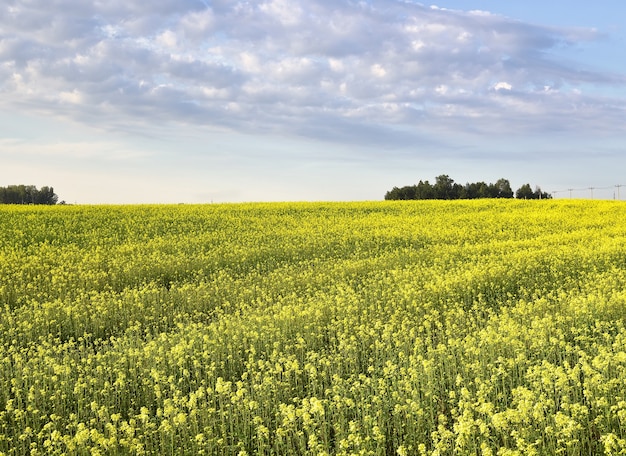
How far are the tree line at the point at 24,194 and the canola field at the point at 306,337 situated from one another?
78.6m

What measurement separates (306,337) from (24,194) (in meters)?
108

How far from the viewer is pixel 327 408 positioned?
8.15m

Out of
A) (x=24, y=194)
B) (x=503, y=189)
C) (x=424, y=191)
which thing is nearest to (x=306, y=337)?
(x=424, y=191)

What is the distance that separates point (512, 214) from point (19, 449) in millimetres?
34752

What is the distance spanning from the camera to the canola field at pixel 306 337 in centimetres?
710

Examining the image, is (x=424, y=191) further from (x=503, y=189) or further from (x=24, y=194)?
(x=24, y=194)

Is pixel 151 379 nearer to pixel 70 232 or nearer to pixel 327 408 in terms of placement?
pixel 327 408

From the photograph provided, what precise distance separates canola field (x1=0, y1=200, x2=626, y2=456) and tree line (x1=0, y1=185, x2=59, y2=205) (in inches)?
3096

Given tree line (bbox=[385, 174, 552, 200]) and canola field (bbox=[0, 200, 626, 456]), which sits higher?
tree line (bbox=[385, 174, 552, 200])

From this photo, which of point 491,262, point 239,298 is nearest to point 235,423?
point 239,298

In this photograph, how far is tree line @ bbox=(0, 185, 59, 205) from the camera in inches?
4087

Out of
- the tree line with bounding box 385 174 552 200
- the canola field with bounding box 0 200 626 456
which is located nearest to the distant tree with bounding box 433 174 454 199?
the tree line with bounding box 385 174 552 200

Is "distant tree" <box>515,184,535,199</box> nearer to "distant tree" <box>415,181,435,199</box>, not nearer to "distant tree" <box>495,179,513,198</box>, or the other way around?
"distant tree" <box>495,179,513,198</box>

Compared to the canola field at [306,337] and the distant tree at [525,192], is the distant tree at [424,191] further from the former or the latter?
the canola field at [306,337]
